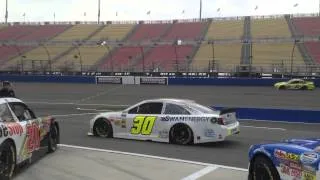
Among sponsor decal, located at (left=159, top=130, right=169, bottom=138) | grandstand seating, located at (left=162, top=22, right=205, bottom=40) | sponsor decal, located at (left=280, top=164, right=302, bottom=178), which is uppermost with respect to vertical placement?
grandstand seating, located at (left=162, top=22, right=205, bottom=40)

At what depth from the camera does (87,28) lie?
3686 inches

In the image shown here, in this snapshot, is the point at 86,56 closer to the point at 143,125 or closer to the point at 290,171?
the point at 143,125

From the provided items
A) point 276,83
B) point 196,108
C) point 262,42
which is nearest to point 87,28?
point 262,42

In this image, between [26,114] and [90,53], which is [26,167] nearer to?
[26,114]

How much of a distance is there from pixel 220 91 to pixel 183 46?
102 ft

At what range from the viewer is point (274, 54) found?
6612 cm

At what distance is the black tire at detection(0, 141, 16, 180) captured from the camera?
9266 mm

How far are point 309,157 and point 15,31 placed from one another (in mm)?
93700

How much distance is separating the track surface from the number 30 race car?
32 cm

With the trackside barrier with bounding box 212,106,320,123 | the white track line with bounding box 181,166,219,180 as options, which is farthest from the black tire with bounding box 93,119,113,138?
the trackside barrier with bounding box 212,106,320,123

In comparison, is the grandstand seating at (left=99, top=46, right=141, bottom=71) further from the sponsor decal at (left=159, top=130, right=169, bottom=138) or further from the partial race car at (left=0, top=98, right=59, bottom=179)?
the partial race car at (left=0, top=98, right=59, bottom=179)

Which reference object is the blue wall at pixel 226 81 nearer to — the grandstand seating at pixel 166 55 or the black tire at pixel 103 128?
the grandstand seating at pixel 166 55

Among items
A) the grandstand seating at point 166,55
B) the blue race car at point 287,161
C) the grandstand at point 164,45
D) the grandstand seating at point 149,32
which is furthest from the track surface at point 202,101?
the grandstand seating at point 149,32

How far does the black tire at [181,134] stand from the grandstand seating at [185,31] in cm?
6364
